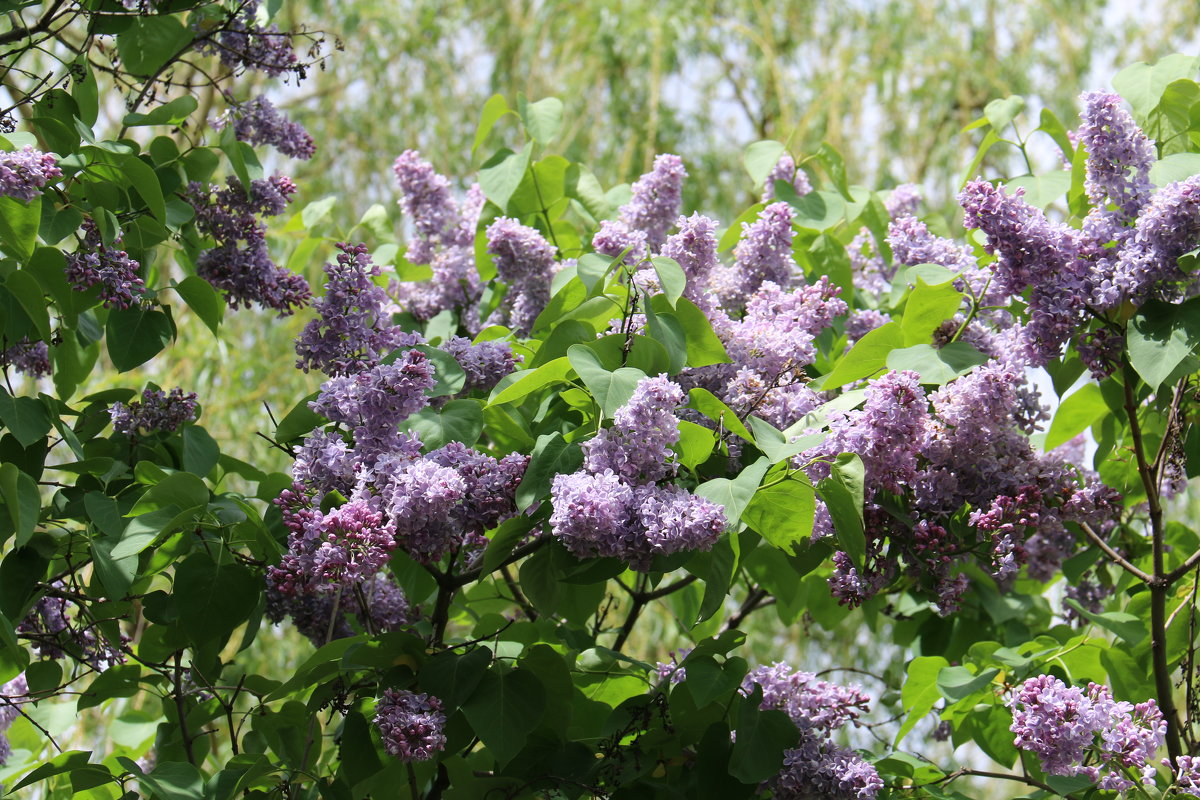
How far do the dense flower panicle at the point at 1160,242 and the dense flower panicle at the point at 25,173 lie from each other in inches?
55.5

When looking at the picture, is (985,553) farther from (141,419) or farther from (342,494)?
(141,419)

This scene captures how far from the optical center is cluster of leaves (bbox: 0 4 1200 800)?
1.52 m

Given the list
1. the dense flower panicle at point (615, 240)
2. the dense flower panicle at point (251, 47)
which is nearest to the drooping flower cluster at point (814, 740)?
the dense flower panicle at point (615, 240)

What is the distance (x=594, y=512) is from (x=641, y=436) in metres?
0.11

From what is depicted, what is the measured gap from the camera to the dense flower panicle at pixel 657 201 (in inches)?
80.6

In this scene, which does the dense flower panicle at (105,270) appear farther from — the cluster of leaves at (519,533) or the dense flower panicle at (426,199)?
the dense flower panicle at (426,199)

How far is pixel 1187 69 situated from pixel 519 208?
1.09m

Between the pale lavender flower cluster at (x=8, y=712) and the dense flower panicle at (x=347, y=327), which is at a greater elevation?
the dense flower panicle at (x=347, y=327)

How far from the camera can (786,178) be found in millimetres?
2311

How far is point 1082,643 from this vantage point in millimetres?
1883

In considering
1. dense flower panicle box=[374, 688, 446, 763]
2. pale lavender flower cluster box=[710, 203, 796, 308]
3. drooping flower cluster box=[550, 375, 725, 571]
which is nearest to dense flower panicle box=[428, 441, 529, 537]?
drooping flower cluster box=[550, 375, 725, 571]

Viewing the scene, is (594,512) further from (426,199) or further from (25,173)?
(426,199)

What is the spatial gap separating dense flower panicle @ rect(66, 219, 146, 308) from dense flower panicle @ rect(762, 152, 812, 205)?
114 cm

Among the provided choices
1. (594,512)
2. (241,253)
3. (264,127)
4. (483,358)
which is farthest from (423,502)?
(264,127)
